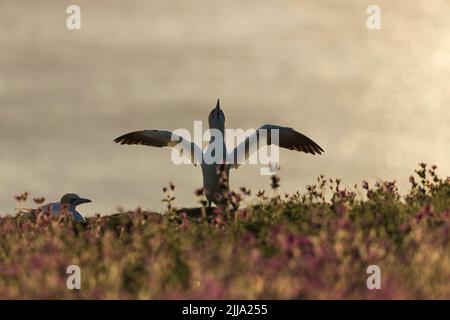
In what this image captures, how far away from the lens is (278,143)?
1823 cm

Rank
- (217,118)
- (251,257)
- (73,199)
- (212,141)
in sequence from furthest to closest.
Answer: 1. (73,199)
2. (217,118)
3. (212,141)
4. (251,257)

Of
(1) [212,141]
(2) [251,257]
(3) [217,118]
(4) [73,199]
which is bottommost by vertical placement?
(2) [251,257]

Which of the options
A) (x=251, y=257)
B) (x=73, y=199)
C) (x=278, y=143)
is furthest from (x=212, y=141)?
(x=251, y=257)

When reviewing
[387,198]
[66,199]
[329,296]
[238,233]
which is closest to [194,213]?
[66,199]

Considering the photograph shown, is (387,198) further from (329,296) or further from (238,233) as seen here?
(329,296)

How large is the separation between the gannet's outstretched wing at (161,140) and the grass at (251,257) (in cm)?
709

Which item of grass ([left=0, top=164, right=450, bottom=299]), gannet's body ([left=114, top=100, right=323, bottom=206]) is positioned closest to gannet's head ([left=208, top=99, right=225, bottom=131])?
gannet's body ([left=114, top=100, right=323, bottom=206])

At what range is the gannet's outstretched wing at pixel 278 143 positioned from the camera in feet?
54.3

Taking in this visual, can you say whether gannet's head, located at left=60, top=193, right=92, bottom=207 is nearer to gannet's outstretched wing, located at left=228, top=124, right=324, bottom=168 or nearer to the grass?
gannet's outstretched wing, located at left=228, top=124, right=324, bottom=168

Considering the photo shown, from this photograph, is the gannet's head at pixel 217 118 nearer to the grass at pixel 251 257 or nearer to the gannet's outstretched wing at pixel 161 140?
the gannet's outstretched wing at pixel 161 140

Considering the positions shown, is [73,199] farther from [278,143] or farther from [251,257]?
[251,257]

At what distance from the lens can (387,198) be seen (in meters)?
11.0

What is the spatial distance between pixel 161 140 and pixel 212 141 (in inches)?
98.3
